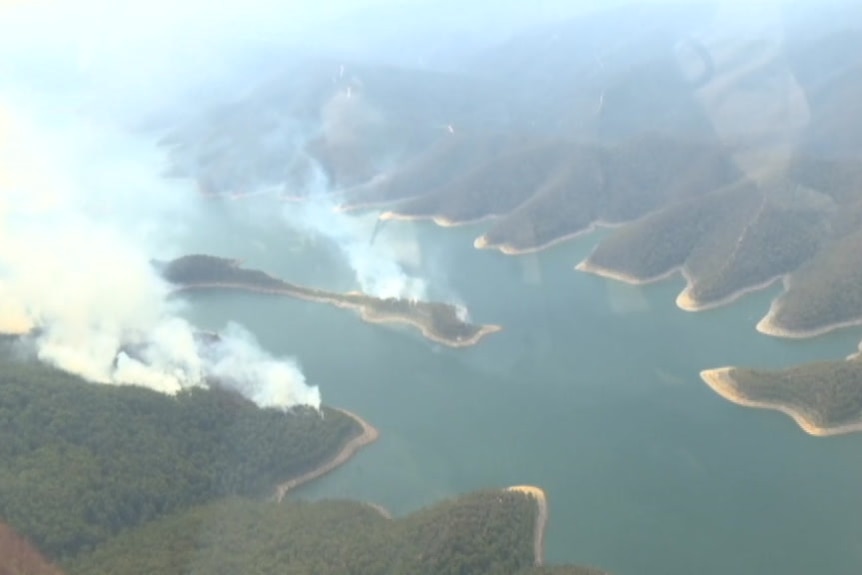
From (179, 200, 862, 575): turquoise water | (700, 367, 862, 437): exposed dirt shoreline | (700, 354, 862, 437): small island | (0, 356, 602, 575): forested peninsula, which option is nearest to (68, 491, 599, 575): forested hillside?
(0, 356, 602, 575): forested peninsula

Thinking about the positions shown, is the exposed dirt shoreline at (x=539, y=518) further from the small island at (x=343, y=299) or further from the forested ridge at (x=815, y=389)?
the small island at (x=343, y=299)

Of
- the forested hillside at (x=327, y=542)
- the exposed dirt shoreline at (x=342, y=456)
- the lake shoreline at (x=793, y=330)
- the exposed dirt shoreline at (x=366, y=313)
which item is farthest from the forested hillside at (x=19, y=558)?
the lake shoreline at (x=793, y=330)

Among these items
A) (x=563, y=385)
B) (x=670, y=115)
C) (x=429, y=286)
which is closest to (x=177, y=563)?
(x=563, y=385)

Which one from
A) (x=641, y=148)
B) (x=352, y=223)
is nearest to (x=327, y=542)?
(x=352, y=223)

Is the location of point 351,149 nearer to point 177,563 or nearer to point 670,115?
point 670,115

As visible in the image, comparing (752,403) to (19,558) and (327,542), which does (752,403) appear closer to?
(327,542)

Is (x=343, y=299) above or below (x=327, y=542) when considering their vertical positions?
below
